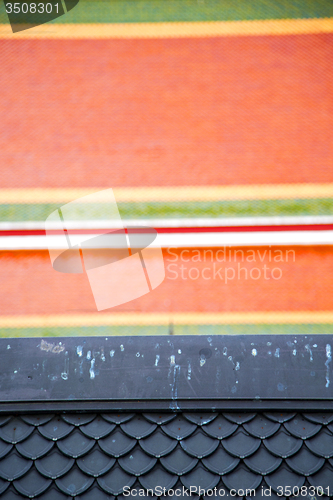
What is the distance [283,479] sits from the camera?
1661 mm

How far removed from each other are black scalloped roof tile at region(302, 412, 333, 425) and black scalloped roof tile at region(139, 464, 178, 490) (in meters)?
0.65

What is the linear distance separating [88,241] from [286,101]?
182 cm

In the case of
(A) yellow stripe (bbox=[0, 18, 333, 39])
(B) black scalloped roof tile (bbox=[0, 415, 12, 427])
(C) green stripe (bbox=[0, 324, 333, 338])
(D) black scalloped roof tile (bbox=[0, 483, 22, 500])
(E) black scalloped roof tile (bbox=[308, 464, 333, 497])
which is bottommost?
(C) green stripe (bbox=[0, 324, 333, 338])

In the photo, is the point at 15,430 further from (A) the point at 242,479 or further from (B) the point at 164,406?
(A) the point at 242,479

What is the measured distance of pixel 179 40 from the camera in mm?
2854

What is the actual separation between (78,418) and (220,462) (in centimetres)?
67

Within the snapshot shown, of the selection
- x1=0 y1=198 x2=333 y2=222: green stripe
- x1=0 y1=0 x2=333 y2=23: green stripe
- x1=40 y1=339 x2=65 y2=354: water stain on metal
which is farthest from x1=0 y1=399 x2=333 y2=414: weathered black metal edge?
x1=0 y1=0 x2=333 y2=23: green stripe

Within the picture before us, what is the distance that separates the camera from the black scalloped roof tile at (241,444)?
1.71 m

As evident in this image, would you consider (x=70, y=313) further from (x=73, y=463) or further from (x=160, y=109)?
(x=160, y=109)

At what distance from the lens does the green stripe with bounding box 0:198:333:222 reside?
2.96 metres

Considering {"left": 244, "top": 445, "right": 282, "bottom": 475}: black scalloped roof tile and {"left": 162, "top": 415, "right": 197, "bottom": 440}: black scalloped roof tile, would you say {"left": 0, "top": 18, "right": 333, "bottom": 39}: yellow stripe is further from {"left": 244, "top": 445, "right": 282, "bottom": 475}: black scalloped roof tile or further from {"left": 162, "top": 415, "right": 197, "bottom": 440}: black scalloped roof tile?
{"left": 244, "top": 445, "right": 282, "bottom": 475}: black scalloped roof tile

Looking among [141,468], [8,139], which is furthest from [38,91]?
[141,468]

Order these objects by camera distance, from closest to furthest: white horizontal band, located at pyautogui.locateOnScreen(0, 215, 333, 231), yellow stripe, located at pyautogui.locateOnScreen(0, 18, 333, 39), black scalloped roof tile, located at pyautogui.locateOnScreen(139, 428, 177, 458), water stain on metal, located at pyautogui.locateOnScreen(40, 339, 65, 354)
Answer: black scalloped roof tile, located at pyautogui.locateOnScreen(139, 428, 177, 458)
water stain on metal, located at pyautogui.locateOnScreen(40, 339, 65, 354)
yellow stripe, located at pyautogui.locateOnScreen(0, 18, 333, 39)
white horizontal band, located at pyautogui.locateOnScreen(0, 215, 333, 231)

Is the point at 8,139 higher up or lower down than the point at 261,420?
higher up
